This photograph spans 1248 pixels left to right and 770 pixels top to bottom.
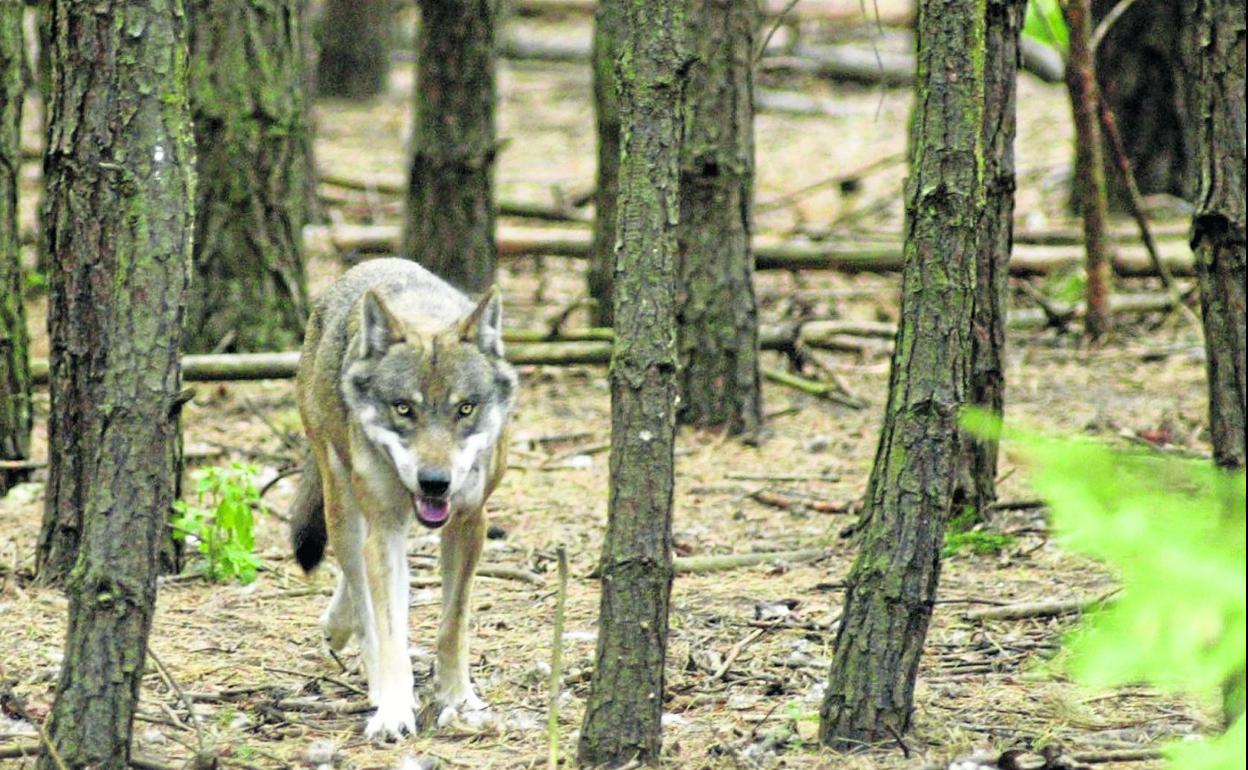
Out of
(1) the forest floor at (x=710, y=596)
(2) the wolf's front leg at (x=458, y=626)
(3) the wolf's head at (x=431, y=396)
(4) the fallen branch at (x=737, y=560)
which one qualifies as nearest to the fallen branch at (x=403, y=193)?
(1) the forest floor at (x=710, y=596)

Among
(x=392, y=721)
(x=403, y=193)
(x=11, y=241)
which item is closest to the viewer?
(x=392, y=721)

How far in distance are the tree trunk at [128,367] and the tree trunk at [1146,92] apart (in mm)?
10826

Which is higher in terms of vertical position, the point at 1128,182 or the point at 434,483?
the point at 1128,182

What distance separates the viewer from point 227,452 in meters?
9.62

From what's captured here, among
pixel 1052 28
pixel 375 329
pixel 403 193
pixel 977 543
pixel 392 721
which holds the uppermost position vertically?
pixel 1052 28

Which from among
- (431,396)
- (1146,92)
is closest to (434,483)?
(431,396)

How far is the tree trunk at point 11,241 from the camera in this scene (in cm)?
798

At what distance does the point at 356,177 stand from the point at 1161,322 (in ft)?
27.7

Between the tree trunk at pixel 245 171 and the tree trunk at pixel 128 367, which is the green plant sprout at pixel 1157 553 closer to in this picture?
the tree trunk at pixel 128 367

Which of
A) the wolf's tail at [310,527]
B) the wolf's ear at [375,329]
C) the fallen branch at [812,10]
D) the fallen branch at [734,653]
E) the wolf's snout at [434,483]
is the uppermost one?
the fallen branch at [812,10]

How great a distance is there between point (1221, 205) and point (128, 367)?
10.9 ft

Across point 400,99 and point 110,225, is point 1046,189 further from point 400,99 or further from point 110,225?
point 110,225

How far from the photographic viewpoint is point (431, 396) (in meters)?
6.02

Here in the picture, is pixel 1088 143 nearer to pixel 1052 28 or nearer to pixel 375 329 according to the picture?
pixel 1052 28
